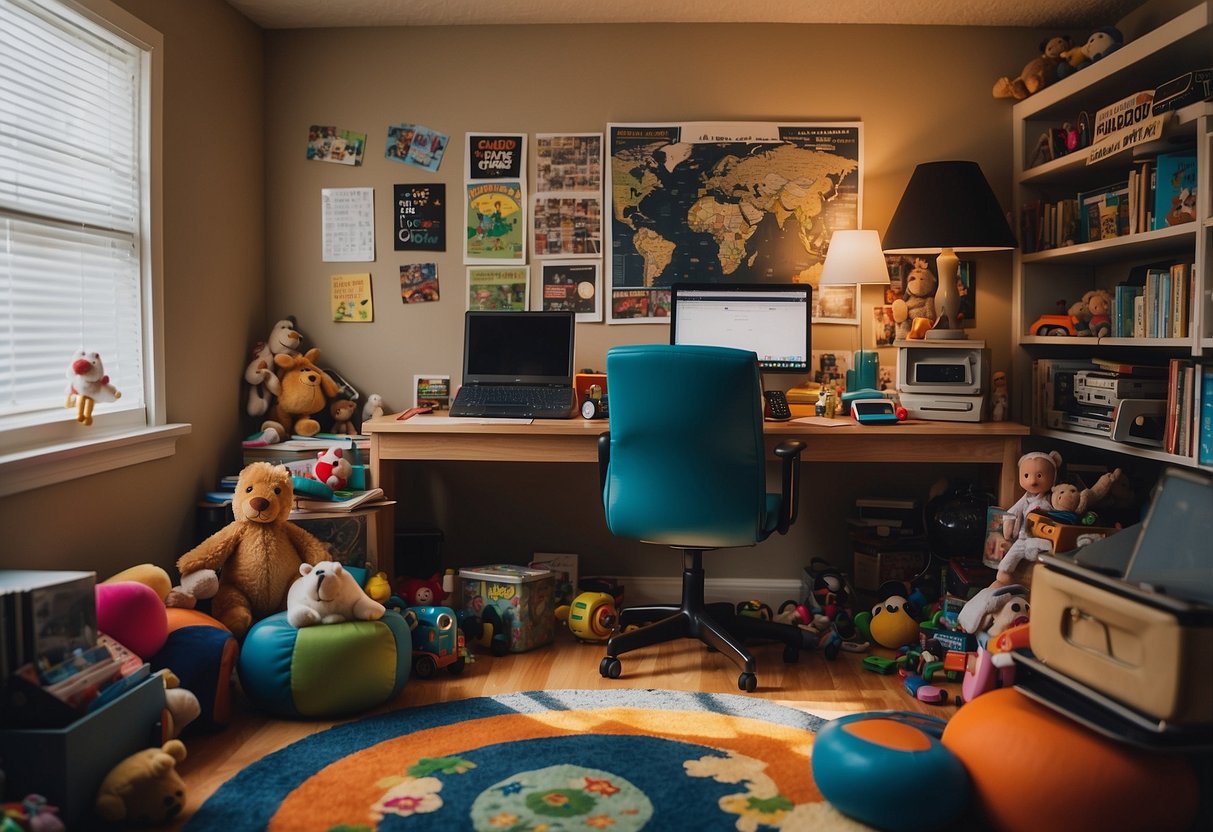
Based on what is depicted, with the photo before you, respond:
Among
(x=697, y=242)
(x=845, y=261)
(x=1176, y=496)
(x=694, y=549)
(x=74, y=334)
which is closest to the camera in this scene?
(x=1176, y=496)

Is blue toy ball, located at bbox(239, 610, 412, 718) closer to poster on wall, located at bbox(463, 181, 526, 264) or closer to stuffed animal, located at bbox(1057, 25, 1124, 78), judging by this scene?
Result: poster on wall, located at bbox(463, 181, 526, 264)

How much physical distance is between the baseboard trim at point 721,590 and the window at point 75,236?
176 cm

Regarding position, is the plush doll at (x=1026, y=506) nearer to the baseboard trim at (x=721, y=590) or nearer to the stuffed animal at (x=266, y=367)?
the baseboard trim at (x=721, y=590)

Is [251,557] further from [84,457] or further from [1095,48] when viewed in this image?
[1095,48]

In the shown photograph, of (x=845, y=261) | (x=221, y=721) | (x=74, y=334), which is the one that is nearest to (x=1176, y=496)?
(x=845, y=261)

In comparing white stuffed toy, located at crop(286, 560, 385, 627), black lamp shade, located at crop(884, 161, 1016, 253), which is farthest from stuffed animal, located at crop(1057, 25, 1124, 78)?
white stuffed toy, located at crop(286, 560, 385, 627)

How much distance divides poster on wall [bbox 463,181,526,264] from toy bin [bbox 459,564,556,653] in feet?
4.00

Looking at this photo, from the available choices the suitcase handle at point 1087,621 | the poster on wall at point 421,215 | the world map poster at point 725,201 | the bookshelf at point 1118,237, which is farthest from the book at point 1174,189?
the poster on wall at point 421,215

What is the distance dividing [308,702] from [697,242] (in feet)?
7.05

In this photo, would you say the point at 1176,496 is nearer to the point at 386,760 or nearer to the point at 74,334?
the point at 386,760

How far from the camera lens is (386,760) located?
90.7 inches

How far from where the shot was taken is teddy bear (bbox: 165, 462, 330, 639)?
2.79 m

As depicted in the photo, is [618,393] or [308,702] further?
[618,393]

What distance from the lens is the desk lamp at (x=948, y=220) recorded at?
333 cm
